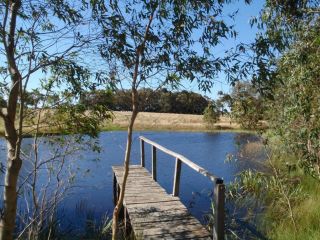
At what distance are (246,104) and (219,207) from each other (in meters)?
1.50

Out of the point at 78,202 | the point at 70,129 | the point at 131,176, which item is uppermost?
the point at 70,129

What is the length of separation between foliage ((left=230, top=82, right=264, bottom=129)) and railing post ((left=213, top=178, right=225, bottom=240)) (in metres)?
1.17

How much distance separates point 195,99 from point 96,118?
4.49 feet

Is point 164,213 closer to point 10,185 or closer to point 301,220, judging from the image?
point 10,185

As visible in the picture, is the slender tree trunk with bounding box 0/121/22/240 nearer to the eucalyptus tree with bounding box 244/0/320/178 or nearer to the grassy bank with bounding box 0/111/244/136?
the eucalyptus tree with bounding box 244/0/320/178

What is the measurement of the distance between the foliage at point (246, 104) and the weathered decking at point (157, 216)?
1751 millimetres

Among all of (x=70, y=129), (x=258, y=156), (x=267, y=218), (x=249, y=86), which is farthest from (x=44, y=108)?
(x=258, y=156)

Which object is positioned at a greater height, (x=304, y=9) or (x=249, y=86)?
(x=304, y=9)

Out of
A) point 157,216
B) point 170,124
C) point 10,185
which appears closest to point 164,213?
point 157,216

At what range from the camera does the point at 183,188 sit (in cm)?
1268

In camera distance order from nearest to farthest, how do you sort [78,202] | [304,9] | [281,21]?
[304,9] → [281,21] → [78,202]

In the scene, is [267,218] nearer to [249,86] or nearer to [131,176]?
[131,176]

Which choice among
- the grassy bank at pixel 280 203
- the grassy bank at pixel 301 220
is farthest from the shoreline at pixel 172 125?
the grassy bank at pixel 301 220

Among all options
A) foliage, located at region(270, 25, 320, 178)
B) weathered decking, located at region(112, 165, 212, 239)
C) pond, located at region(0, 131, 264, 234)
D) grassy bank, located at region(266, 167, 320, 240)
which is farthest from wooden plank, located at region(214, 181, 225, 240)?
pond, located at region(0, 131, 264, 234)
